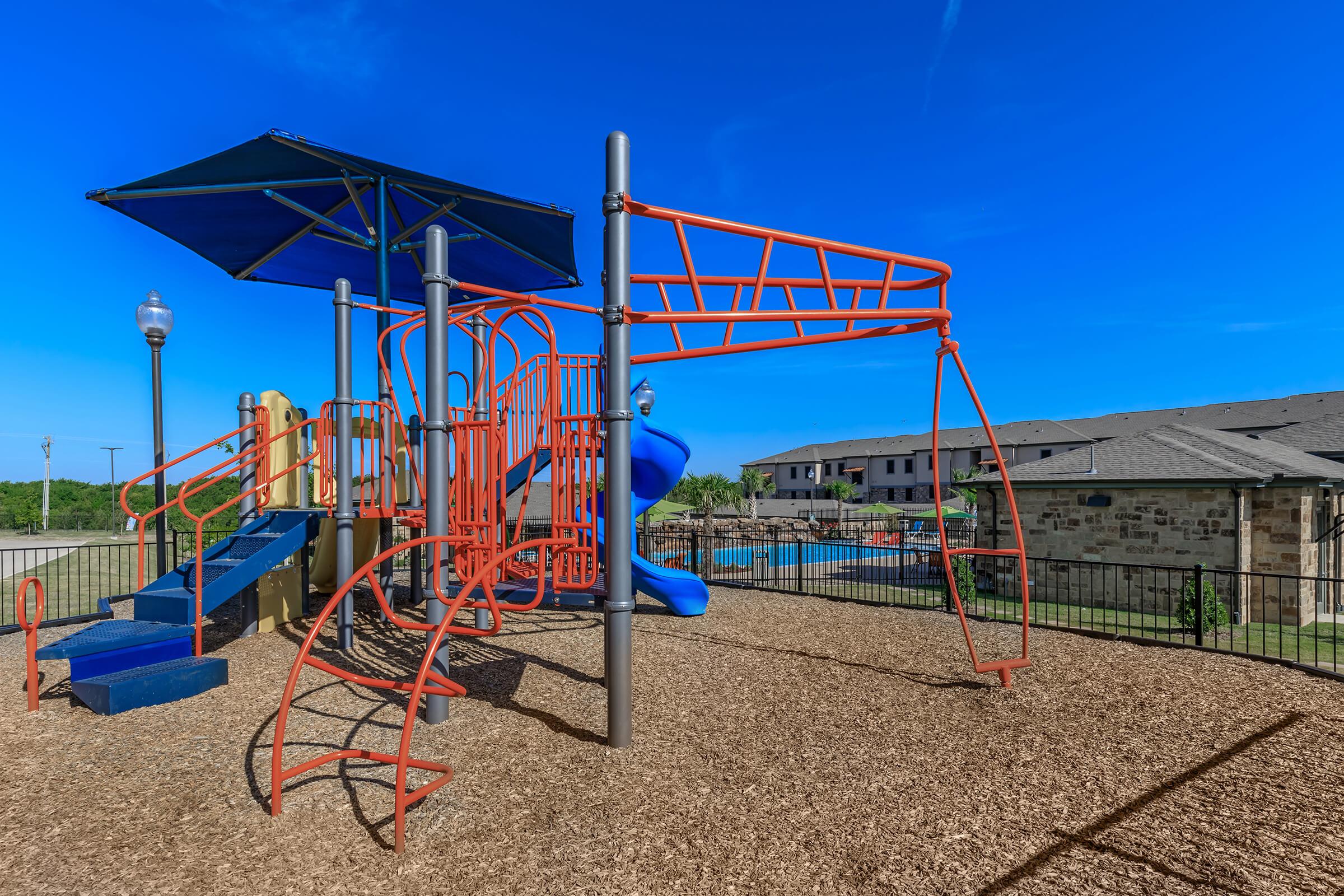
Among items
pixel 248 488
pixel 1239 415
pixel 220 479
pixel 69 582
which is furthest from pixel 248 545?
pixel 1239 415

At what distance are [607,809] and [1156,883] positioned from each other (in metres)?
2.73

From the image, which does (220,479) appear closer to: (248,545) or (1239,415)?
(248,545)

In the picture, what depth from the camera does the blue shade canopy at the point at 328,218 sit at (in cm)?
764

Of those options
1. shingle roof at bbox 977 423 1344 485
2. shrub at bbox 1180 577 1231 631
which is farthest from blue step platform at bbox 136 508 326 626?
shingle roof at bbox 977 423 1344 485

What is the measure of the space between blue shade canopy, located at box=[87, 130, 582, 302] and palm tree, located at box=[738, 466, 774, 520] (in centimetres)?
3506

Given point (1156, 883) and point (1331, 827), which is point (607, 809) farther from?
point (1331, 827)

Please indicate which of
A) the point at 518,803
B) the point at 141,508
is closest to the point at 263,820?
the point at 518,803

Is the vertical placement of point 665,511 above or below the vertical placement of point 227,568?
below

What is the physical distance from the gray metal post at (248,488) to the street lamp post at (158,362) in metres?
0.91

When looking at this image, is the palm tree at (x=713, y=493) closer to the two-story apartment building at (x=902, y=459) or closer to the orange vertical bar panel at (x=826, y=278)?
the orange vertical bar panel at (x=826, y=278)

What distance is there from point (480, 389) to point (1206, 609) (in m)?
12.9

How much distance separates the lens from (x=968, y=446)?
5962 centimetres

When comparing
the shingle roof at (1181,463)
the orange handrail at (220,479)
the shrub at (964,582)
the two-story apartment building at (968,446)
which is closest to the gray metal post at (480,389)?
the orange handrail at (220,479)

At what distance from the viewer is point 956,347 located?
5844mm
